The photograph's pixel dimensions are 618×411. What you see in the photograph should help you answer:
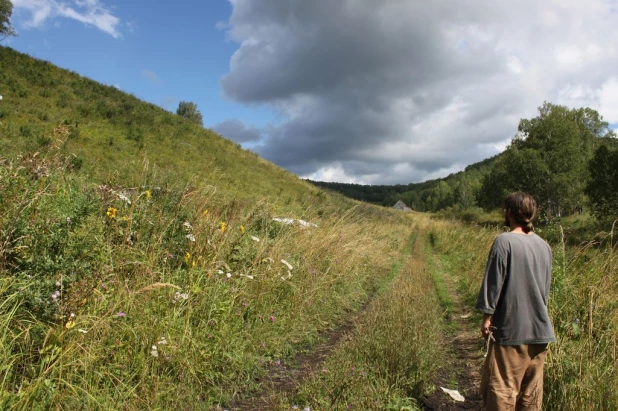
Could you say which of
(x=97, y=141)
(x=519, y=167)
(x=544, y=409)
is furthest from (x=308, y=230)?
(x=519, y=167)

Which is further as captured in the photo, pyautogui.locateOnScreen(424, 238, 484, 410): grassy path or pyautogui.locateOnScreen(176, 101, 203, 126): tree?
pyautogui.locateOnScreen(176, 101, 203, 126): tree

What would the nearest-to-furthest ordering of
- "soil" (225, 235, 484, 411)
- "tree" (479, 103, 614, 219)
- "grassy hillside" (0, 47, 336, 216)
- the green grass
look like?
the green grass
"soil" (225, 235, 484, 411)
"grassy hillside" (0, 47, 336, 216)
"tree" (479, 103, 614, 219)

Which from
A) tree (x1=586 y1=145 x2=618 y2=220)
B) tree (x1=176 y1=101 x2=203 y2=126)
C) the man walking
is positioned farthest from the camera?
tree (x1=176 y1=101 x2=203 y2=126)

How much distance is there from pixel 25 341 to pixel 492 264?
3.52m

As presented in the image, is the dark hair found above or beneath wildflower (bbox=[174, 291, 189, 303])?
above

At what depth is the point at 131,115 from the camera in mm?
21219

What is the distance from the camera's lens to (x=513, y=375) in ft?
9.21

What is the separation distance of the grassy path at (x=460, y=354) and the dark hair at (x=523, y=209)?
1925mm

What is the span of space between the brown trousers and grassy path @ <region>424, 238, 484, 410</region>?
0.90 m

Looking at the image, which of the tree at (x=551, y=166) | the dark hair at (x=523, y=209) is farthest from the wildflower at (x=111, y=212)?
the tree at (x=551, y=166)

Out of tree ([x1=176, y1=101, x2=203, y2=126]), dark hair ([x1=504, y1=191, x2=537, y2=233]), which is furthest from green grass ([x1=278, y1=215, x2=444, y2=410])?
tree ([x1=176, y1=101, x2=203, y2=126])

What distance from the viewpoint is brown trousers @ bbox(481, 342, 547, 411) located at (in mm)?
2779

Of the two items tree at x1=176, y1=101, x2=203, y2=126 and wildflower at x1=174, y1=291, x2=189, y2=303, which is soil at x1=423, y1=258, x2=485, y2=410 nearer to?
wildflower at x1=174, y1=291, x2=189, y2=303

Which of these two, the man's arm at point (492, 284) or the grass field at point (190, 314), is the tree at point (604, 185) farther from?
the man's arm at point (492, 284)
